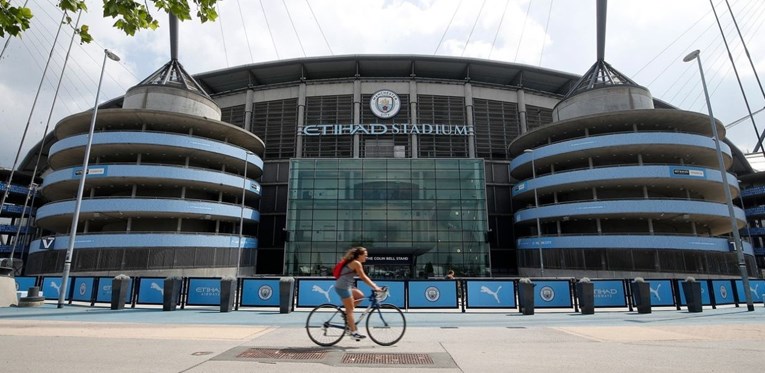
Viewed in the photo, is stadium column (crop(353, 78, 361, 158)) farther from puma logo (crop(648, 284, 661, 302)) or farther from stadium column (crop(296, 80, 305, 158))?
puma logo (crop(648, 284, 661, 302))

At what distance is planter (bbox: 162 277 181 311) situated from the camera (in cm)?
1515

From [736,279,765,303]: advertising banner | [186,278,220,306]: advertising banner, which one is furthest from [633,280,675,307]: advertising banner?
[186,278,220,306]: advertising banner

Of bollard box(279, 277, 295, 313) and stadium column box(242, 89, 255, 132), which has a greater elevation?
stadium column box(242, 89, 255, 132)

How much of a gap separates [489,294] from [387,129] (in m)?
36.7

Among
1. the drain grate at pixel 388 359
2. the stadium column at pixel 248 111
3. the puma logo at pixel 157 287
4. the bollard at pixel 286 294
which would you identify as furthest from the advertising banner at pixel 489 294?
the stadium column at pixel 248 111

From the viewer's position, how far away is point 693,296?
1536 cm

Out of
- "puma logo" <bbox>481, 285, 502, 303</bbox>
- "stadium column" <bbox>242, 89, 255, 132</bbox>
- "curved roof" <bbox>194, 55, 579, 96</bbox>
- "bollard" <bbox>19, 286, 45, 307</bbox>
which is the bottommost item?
"bollard" <bbox>19, 286, 45, 307</bbox>

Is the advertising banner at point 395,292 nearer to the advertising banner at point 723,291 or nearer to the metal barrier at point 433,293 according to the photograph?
the metal barrier at point 433,293

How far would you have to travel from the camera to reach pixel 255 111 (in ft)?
177

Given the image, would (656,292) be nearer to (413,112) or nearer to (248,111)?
(413,112)

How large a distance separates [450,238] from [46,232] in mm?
69810

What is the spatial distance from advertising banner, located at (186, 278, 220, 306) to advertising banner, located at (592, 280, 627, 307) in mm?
16226

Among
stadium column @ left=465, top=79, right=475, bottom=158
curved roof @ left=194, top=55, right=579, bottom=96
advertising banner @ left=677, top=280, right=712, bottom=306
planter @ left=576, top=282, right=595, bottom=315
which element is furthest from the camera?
curved roof @ left=194, top=55, right=579, bottom=96

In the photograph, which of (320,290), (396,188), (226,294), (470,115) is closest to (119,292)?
(226,294)
